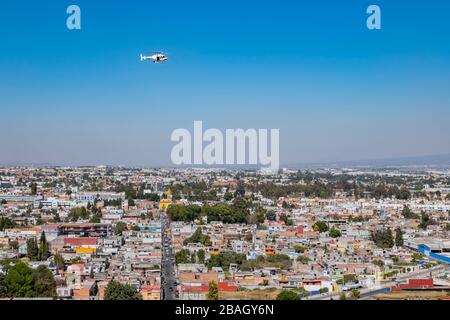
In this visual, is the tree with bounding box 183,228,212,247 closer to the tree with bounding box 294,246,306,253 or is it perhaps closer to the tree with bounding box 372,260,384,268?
the tree with bounding box 294,246,306,253

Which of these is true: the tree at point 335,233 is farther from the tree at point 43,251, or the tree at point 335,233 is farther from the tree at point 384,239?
the tree at point 43,251

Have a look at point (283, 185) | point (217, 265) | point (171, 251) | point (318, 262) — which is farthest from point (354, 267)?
point (283, 185)

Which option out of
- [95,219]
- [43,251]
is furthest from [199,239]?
[95,219]

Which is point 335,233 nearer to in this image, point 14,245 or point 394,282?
point 394,282

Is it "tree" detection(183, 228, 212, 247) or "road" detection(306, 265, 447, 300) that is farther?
"tree" detection(183, 228, 212, 247)

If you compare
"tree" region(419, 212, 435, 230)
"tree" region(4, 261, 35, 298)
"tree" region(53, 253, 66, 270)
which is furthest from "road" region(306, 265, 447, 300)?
"tree" region(419, 212, 435, 230)

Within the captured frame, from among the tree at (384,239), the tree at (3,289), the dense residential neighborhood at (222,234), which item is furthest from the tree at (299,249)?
the tree at (3,289)
